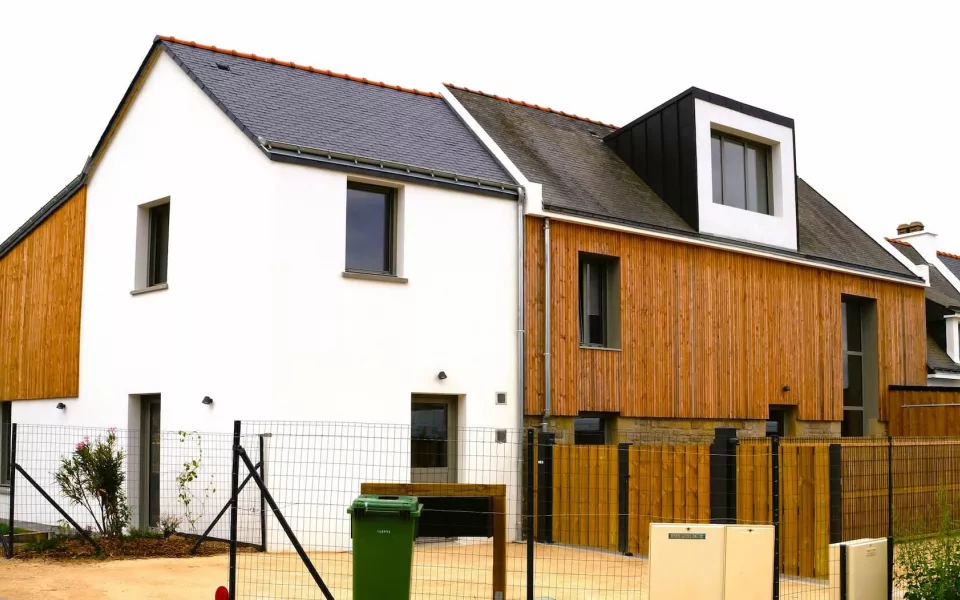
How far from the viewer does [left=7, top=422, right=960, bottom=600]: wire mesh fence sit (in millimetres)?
11523

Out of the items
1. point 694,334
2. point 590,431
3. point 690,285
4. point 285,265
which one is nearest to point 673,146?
point 690,285

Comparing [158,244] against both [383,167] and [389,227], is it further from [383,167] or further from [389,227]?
[383,167]

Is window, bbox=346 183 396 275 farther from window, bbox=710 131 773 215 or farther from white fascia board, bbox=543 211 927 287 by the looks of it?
window, bbox=710 131 773 215

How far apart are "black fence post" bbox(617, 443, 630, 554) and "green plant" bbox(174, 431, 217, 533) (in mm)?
5523

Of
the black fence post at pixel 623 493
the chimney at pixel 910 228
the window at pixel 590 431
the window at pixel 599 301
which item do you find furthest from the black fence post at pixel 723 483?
the chimney at pixel 910 228

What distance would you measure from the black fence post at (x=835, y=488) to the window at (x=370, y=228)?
657cm

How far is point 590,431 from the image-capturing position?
1706 centimetres

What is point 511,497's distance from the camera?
51.3 feet

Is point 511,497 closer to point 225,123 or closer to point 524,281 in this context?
point 524,281

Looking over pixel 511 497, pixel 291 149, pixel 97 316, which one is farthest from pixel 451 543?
pixel 97 316

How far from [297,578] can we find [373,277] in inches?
184

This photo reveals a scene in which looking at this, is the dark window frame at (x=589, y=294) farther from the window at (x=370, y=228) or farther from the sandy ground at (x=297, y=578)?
the sandy ground at (x=297, y=578)

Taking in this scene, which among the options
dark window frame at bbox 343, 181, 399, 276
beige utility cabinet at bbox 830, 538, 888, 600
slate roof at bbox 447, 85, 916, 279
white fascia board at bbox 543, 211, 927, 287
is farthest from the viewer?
slate roof at bbox 447, 85, 916, 279

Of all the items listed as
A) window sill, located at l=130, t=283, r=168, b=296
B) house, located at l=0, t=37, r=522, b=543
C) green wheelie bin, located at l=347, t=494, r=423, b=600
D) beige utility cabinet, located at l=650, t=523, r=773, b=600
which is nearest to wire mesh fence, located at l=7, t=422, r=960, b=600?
house, located at l=0, t=37, r=522, b=543
